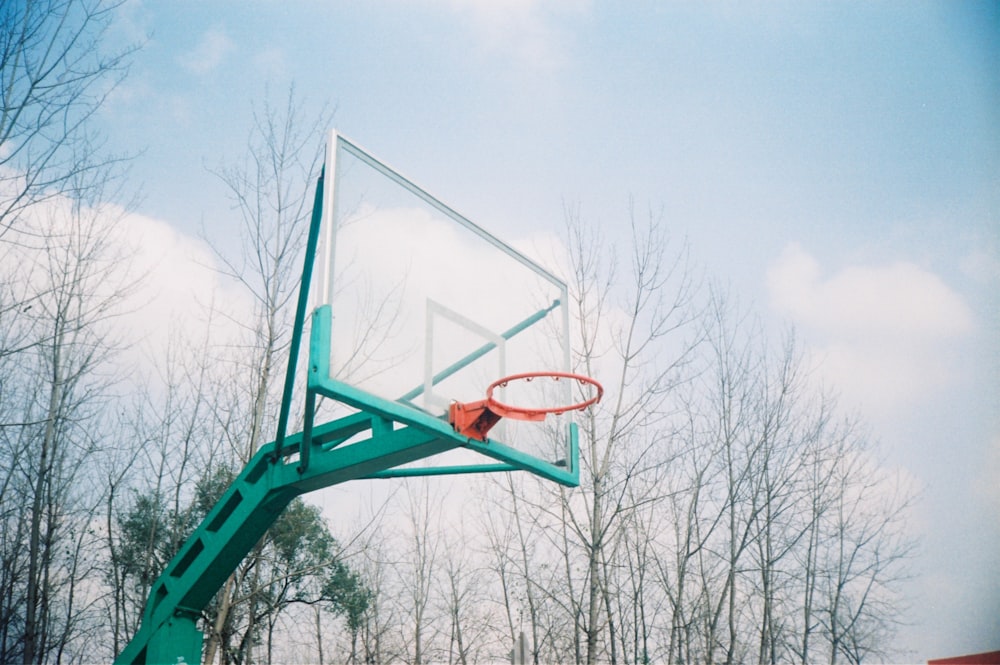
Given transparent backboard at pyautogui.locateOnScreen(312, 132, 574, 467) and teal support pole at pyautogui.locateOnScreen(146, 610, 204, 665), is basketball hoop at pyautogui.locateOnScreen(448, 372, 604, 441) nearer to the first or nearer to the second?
transparent backboard at pyautogui.locateOnScreen(312, 132, 574, 467)

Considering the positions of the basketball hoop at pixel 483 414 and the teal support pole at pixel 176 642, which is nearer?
the basketball hoop at pixel 483 414

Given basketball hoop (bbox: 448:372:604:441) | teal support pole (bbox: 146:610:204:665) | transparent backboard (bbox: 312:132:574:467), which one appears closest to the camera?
transparent backboard (bbox: 312:132:574:467)

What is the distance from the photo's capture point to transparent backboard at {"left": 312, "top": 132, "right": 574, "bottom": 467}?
4.72 meters

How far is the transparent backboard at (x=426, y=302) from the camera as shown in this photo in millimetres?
4719

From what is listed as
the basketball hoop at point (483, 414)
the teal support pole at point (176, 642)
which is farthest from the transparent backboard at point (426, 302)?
the teal support pole at point (176, 642)

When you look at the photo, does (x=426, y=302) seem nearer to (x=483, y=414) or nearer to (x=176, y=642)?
(x=483, y=414)

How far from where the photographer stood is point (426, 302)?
5.48m

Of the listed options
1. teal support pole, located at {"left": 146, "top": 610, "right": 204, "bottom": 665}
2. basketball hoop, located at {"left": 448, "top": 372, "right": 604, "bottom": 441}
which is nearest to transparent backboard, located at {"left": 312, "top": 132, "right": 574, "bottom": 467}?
basketball hoop, located at {"left": 448, "top": 372, "right": 604, "bottom": 441}

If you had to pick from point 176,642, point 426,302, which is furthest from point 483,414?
point 176,642

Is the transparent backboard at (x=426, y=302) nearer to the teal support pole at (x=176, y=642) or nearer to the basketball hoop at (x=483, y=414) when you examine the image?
the basketball hoop at (x=483, y=414)

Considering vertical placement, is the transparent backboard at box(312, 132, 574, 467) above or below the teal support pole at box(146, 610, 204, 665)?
above

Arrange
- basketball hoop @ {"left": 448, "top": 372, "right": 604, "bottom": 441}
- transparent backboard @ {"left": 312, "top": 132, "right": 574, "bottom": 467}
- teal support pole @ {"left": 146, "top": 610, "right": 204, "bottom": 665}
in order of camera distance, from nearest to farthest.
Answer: transparent backboard @ {"left": 312, "top": 132, "right": 574, "bottom": 467}, basketball hoop @ {"left": 448, "top": 372, "right": 604, "bottom": 441}, teal support pole @ {"left": 146, "top": 610, "right": 204, "bottom": 665}

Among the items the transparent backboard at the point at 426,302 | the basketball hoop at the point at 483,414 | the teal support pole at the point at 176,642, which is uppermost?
the transparent backboard at the point at 426,302

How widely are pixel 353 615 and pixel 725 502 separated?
31.9ft
